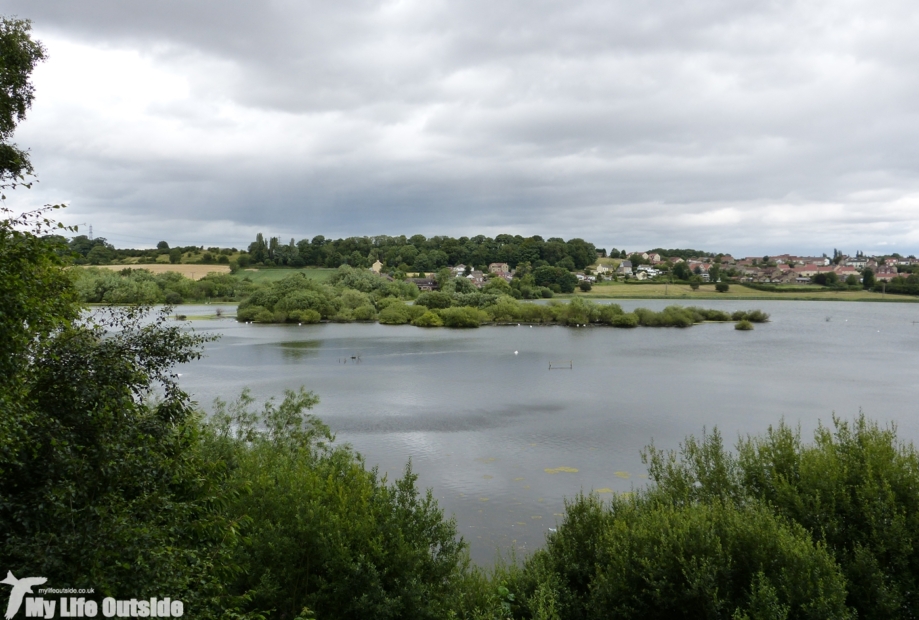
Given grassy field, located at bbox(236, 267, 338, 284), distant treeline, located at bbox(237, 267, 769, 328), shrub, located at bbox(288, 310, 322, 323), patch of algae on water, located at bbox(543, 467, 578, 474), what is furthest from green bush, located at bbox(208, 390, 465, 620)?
grassy field, located at bbox(236, 267, 338, 284)

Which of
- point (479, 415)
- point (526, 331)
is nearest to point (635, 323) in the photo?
point (526, 331)

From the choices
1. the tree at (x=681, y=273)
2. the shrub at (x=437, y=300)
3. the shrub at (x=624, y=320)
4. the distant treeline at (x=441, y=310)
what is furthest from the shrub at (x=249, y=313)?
the tree at (x=681, y=273)

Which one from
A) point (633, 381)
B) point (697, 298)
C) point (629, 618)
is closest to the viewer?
point (629, 618)

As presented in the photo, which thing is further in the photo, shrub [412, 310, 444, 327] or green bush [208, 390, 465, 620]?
shrub [412, 310, 444, 327]

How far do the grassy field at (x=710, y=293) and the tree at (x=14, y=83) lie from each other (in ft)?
379

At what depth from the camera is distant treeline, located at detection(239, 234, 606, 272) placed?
14275 cm

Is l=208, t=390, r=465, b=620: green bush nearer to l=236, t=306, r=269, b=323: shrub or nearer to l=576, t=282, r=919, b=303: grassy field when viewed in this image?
l=236, t=306, r=269, b=323: shrub

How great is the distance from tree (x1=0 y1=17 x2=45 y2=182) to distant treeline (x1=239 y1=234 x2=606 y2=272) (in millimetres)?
128215

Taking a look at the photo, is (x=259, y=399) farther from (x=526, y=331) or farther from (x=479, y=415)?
(x=526, y=331)

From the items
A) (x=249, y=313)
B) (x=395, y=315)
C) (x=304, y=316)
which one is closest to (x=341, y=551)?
(x=395, y=315)

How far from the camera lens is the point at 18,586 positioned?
17.1 ft

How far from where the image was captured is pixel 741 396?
39.2 m

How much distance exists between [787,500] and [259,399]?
2952cm

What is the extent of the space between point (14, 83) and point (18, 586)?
677 cm
